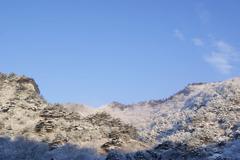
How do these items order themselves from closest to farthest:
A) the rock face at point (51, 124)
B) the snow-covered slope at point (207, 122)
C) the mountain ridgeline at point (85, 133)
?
the mountain ridgeline at point (85, 133) < the rock face at point (51, 124) < the snow-covered slope at point (207, 122)

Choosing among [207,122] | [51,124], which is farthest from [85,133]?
[207,122]

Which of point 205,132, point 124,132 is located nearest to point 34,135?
point 124,132

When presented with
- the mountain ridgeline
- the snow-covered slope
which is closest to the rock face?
the mountain ridgeline

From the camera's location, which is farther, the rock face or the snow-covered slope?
the snow-covered slope

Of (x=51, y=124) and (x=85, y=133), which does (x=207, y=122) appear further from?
(x=51, y=124)

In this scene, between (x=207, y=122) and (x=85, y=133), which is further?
(x=207, y=122)

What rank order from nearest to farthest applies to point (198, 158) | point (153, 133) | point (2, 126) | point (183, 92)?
1. point (198, 158)
2. point (2, 126)
3. point (153, 133)
4. point (183, 92)

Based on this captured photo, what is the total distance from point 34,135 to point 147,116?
53519 millimetres

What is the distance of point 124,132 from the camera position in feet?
116

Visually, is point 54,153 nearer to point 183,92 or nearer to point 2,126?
point 2,126

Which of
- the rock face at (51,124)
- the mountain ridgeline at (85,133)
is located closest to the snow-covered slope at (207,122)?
the mountain ridgeline at (85,133)

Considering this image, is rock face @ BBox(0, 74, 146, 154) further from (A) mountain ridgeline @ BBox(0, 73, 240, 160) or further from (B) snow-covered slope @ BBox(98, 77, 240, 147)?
(B) snow-covered slope @ BBox(98, 77, 240, 147)

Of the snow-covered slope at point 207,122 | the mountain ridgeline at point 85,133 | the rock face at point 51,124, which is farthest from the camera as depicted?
the snow-covered slope at point 207,122

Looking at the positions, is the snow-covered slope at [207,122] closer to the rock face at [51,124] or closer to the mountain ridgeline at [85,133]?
the mountain ridgeline at [85,133]
